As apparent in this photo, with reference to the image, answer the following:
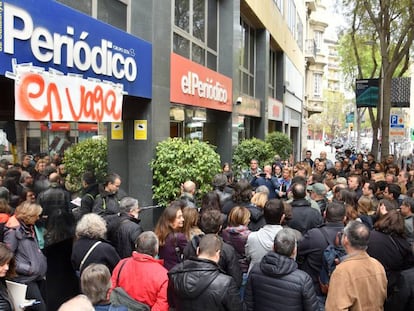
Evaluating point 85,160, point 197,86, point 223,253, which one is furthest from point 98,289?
point 197,86

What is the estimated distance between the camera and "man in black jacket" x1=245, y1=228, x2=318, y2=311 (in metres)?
3.78

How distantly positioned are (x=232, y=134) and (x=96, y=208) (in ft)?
35.6

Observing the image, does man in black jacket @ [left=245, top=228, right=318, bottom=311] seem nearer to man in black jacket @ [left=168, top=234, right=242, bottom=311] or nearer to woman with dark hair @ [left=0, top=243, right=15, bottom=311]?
man in black jacket @ [left=168, top=234, right=242, bottom=311]

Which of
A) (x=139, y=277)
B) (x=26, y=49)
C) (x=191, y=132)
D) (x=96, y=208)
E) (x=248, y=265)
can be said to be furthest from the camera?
(x=191, y=132)

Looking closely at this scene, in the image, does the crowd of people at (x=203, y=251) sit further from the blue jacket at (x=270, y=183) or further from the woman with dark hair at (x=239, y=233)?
the blue jacket at (x=270, y=183)

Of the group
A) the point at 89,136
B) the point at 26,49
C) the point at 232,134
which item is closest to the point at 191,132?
the point at 232,134

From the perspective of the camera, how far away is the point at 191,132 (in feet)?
50.3

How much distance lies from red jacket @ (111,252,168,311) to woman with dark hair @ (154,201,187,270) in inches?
35.2

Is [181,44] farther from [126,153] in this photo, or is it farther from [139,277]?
[139,277]

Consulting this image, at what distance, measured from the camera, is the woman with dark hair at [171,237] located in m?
5.05

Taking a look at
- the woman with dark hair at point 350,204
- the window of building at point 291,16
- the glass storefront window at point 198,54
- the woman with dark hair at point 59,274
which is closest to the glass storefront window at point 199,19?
the glass storefront window at point 198,54

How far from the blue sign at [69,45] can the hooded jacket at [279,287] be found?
380 centimetres

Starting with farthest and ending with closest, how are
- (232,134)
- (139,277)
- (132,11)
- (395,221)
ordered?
(232,134) → (132,11) → (395,221) → (139,277)

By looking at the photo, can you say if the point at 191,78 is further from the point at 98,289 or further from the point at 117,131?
the point at 98,289
